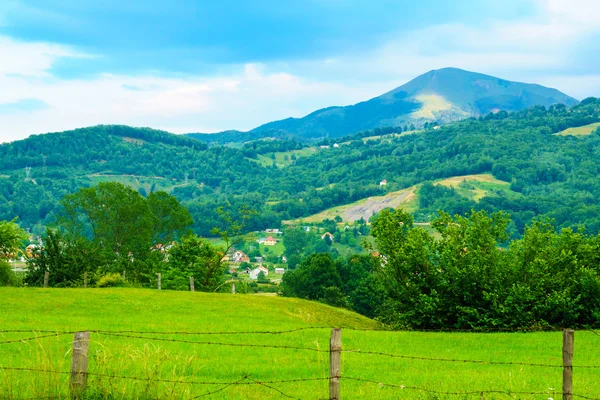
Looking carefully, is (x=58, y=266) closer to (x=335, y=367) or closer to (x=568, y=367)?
(x=335, y=367)

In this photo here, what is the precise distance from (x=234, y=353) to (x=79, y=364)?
9.44 metres

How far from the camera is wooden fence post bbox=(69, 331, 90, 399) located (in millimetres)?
10227

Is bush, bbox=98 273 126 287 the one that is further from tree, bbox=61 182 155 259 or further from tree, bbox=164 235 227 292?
tree, bbox=61 182 155 259

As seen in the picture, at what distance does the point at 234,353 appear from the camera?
63.8ft

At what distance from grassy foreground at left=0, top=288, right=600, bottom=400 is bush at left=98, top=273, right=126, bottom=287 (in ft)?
35.0

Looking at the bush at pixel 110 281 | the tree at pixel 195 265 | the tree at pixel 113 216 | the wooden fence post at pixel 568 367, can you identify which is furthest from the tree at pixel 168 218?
the wooden fence post at pixel 568 367

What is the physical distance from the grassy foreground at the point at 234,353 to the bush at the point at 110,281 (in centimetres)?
1067

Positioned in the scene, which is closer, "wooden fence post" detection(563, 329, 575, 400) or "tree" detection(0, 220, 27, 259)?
"wooden fence post" detection(563, 329, 575, 400)

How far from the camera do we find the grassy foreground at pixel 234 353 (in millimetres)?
12211

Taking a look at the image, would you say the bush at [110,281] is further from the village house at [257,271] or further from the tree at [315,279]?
the village house at [257,271]

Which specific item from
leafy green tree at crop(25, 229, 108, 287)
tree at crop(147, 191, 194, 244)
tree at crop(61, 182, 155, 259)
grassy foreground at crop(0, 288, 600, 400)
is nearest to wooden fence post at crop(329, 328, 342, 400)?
grassy foreground at crop(0, 288, 600, 400)

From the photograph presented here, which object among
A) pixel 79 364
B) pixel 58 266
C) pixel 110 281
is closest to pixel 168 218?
pixel 110 281

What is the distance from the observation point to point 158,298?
3584 cm

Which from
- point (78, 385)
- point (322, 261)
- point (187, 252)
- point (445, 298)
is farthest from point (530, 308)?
point (322, 261)
